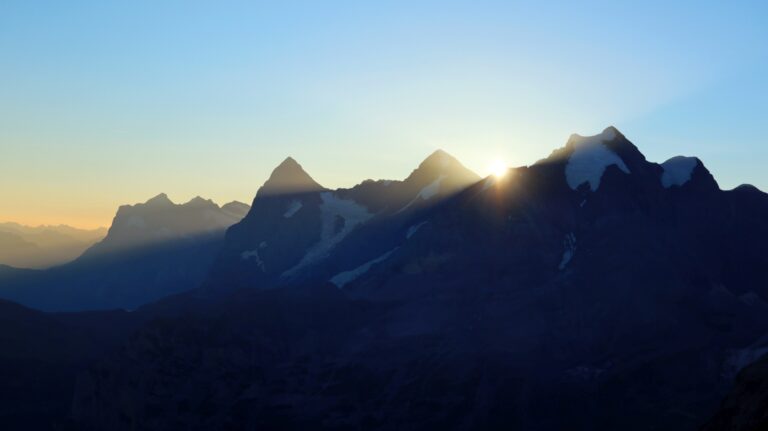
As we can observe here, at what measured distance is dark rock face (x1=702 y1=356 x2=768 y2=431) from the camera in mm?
82812

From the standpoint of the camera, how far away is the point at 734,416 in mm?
87812

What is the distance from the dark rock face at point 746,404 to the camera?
272 feet

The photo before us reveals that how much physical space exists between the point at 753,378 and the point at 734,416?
5778mm

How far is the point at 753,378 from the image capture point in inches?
3629

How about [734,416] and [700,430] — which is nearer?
[734,416]

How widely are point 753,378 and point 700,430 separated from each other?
248 inches

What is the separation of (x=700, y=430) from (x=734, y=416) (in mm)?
6605

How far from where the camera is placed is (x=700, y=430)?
93938 mm

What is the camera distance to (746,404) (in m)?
87.6
